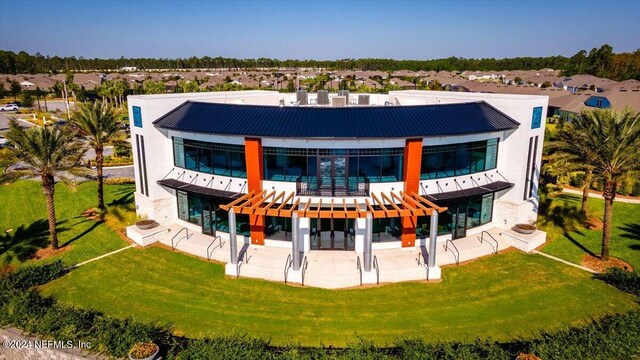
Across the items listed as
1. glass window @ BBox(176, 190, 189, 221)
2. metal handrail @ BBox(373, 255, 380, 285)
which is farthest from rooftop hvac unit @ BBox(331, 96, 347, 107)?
metal handrail @ BBox(373, 255, 380, 285)

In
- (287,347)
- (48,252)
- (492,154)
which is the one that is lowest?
(48,252)

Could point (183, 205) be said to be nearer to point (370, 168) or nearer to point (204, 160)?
point (204, 160)

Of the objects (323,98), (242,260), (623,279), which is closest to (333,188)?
(242,260)

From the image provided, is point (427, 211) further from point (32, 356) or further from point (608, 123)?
point (32, 356)

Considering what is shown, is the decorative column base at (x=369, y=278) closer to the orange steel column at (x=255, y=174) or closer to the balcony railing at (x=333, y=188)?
the balcony railing at (x=333, y=188)

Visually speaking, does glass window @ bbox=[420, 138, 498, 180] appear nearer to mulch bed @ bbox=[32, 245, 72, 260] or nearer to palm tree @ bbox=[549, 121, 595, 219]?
palm tree @ bbox=[549, 121, 595, 219]

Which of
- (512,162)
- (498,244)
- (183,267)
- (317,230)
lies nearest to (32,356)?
(183,267)

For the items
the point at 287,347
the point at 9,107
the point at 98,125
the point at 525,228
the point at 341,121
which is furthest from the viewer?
the point at 9,107
